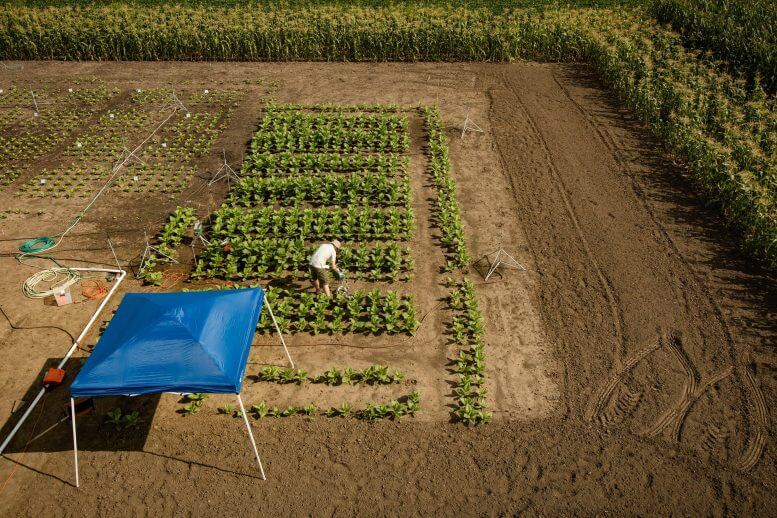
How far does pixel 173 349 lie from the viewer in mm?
8180

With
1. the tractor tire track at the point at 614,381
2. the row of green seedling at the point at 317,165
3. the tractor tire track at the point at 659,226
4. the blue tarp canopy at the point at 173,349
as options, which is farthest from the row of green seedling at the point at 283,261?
the tractor tire track at the point at 659,226

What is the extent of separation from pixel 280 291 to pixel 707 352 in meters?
9.21

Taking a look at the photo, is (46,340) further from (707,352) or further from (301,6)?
(301,6)

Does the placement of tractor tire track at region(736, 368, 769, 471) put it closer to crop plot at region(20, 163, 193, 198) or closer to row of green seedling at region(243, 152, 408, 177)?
row of green seedling at region(243, 152, 408, 177)

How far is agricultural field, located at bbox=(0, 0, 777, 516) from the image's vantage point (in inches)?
342

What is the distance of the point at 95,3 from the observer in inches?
1163

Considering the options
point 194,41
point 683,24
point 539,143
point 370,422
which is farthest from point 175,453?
point 683,24

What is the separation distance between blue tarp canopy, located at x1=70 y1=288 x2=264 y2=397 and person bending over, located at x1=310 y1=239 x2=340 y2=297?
2392 millimetres

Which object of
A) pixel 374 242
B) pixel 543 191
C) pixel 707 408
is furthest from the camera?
pixel 543 191

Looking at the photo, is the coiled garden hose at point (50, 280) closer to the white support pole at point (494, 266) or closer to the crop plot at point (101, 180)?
the crop plot at point (101, 180)

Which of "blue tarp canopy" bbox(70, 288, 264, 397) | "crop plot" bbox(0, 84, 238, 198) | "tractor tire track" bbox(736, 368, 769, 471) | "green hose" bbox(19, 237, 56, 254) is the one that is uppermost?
"blue tarp canopy" bbox(70, 288, 264, 397)

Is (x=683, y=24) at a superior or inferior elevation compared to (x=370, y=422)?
superior

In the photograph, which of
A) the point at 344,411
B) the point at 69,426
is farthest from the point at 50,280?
the point at 344,411

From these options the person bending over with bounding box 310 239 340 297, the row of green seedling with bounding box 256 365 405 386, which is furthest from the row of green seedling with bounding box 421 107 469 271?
the row of green seedling with bounding box 256 365 405 386
